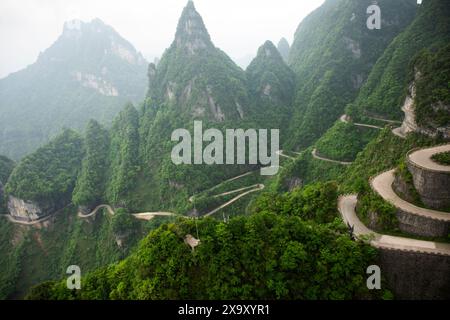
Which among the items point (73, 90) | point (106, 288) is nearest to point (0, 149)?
point (73, 90)

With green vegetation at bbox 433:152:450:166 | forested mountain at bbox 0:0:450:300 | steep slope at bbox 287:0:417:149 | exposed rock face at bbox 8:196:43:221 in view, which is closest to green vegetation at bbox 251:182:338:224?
forested mountain at bbox 0:0:450:300

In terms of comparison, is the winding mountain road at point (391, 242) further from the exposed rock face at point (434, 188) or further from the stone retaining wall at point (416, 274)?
the exposed rock face at point (434, 188)

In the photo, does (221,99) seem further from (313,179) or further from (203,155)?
(313,179)

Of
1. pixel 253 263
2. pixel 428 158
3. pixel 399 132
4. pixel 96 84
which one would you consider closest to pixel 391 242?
pixel 428 158

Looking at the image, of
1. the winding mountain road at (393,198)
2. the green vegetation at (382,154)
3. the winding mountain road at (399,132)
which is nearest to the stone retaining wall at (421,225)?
the winding mountain road at (393,198)

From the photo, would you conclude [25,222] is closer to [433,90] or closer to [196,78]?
[196,78]

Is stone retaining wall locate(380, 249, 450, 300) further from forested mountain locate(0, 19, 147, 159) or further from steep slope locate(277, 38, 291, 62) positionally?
steep slope locate(277, 38, 291, 62)
